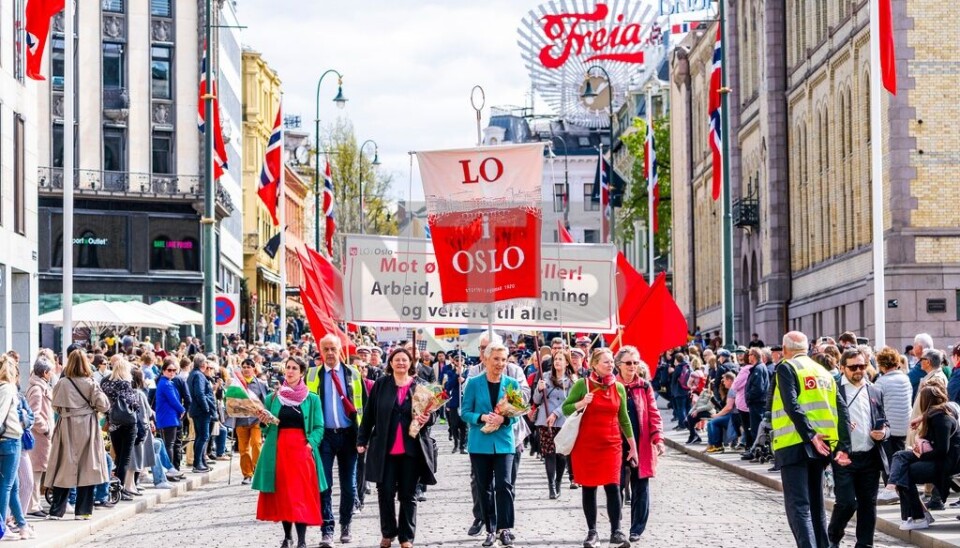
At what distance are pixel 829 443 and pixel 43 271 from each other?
5142 centimetres

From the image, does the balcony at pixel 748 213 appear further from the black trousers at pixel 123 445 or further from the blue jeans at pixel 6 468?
the blue jeans at pixel 6 468

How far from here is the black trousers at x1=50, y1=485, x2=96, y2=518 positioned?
19.9 m

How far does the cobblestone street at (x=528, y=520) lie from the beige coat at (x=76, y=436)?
0.72m

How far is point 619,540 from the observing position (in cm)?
1620

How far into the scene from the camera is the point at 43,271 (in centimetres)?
6250

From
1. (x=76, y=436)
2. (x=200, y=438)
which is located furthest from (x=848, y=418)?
(x=200, y=438)

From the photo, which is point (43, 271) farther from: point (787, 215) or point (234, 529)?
point (234, 529)

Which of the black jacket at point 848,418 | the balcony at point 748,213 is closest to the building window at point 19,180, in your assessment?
the black jacket at point 848,418

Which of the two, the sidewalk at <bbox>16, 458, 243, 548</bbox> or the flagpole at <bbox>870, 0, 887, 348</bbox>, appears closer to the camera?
the sidewalk at <bbox>16, 458, 243, 548</bbox>

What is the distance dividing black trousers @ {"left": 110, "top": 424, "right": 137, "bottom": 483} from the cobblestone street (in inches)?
25.9

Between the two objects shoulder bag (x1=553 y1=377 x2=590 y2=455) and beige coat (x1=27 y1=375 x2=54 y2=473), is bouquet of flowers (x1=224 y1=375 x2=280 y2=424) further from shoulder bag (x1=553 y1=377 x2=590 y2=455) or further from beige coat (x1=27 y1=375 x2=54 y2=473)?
beige coat (x1=27 y1=375 x2=54 y2=473)

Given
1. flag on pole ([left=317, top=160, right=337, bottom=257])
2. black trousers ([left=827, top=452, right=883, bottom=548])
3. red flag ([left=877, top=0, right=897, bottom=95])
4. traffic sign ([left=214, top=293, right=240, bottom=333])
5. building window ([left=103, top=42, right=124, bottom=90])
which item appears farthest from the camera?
building window ([left=103, top=42, right=124, bottom=90])

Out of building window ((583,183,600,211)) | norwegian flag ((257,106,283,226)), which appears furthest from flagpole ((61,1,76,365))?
building window ((583,183,600,211))

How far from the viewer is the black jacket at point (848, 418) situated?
1434 cm
